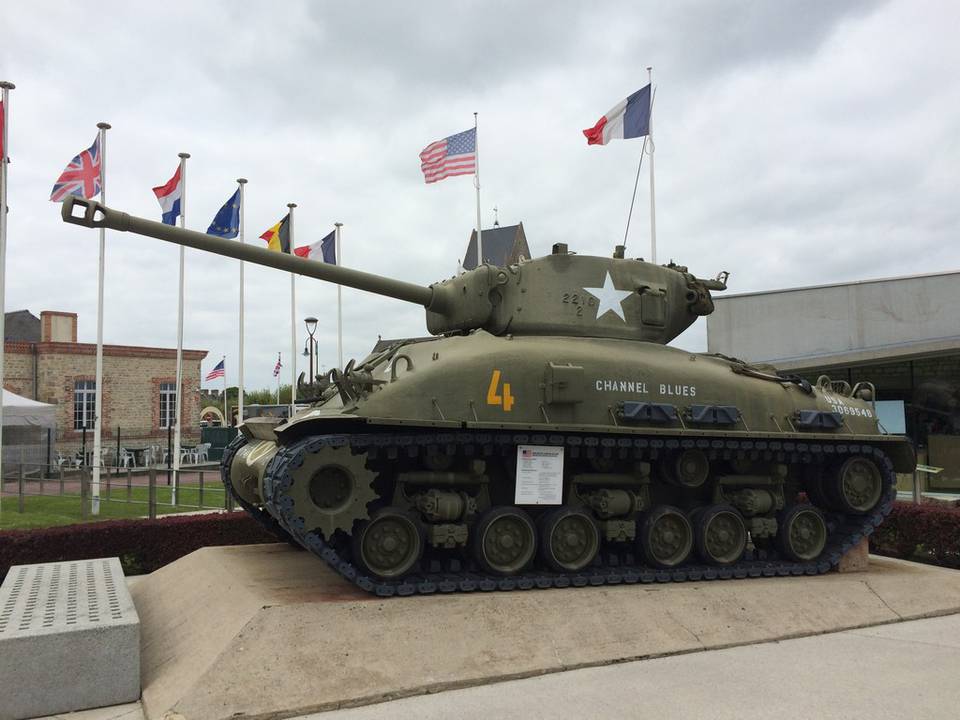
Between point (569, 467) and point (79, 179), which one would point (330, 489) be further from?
point (79, 179)

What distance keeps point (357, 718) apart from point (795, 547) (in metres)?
6.63

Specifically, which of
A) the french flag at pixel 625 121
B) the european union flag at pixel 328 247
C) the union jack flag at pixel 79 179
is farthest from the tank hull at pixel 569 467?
the european union flag at pixel 328 247

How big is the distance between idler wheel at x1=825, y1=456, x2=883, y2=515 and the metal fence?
1118 cm

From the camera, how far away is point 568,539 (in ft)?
28.8

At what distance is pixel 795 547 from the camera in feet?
32.9

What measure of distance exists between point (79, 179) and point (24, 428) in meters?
13.3

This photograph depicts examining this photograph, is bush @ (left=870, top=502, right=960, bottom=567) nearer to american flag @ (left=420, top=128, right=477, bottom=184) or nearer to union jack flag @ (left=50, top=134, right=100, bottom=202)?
american flag @ (left=420, top=128, right=477, bottom=184)

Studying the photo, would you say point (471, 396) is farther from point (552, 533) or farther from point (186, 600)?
point (186, 600)

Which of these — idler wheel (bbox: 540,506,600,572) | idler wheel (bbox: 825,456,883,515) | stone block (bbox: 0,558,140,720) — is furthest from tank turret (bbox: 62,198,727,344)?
stone block (bbox: 0,558,140,720)

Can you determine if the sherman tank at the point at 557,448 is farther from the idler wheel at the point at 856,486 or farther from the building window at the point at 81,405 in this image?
the building window at the point at 81,405

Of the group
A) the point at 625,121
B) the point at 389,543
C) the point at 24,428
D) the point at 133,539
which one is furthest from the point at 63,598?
the point at 24,428

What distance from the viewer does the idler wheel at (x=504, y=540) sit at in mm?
8266

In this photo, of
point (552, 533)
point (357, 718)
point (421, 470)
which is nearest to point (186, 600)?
point (421, 470)

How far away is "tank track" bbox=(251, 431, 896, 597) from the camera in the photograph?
24.4ft
